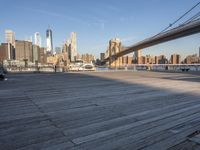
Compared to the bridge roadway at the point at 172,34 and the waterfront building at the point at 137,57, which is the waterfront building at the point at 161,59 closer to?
the waterfront building at the point at 137,57

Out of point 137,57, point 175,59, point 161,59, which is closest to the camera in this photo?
point 175,59

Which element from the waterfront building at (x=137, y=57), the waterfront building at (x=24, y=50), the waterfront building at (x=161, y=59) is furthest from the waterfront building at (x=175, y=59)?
the waterfront building at (x=24, y=50)

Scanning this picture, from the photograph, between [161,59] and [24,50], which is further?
[24,50]

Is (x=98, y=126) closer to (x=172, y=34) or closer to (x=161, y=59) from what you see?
(x=172, y=34)

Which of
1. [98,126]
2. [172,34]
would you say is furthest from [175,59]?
[98,126]

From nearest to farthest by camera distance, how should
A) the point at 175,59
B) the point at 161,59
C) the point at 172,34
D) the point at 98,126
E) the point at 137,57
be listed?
the point at 98,126 → the point at 172,34 → the point at 175,59 → the point at 137,57 → the point at 161,59

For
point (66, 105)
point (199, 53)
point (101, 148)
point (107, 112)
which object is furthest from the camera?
point (199, 53)

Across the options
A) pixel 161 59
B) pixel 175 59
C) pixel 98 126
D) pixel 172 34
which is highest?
pixel 172 34

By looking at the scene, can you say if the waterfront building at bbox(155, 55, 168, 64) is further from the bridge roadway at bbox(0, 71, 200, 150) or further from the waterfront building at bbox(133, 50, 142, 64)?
the bridge roadway at bbox(0, 71, 200, 150)

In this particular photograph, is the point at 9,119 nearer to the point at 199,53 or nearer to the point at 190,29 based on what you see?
the point at 190,29

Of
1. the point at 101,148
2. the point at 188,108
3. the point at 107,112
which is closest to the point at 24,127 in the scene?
the point at 101,148

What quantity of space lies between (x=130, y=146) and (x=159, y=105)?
5.64ft

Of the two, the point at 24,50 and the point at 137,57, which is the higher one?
the point at 24,50

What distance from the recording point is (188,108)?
2.94m
